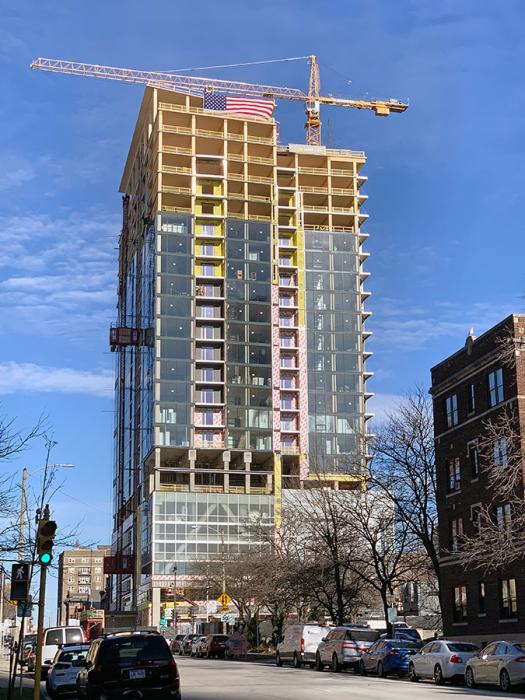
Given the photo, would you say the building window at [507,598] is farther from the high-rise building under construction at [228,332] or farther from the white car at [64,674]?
the high-rise building under construction at [228,332]

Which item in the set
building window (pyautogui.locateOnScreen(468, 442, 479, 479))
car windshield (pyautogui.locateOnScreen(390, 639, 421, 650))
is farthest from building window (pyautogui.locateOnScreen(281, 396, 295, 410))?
car windshield (pyautogui.locateOnScreen(390, 639, 421, 650))

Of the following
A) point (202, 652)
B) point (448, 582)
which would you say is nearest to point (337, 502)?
point (448, 582)

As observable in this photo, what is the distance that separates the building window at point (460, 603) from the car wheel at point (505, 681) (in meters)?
26.6

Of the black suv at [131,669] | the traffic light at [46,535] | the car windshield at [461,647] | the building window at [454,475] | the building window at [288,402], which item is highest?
the building window at [288,402]

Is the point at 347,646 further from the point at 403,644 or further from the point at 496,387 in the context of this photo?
the point at 496,387

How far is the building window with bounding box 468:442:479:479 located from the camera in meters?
53.9

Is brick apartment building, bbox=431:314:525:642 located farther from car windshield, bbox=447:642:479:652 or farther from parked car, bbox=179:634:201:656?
parked car, bbox=179:634:201:656

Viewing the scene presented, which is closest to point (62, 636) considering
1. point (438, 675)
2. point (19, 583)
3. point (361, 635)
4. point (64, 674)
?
point (64, 674)

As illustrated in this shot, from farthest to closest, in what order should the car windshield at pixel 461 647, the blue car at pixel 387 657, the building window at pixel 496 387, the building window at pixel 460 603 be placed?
1. the building window at pixel 460 603
2. the building window at pixel 496 387
3. the blue car at pixel 387 657
4. the car windshield at pixel 461 647

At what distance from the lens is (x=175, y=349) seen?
402 feet

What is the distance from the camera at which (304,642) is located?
45.5 metres

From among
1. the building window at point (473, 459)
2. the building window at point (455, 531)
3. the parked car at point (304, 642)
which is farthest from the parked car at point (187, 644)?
the building window at point (473, 459)

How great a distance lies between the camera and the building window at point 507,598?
161 ft

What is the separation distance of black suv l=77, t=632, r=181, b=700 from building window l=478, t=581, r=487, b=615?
35685 millimetres
